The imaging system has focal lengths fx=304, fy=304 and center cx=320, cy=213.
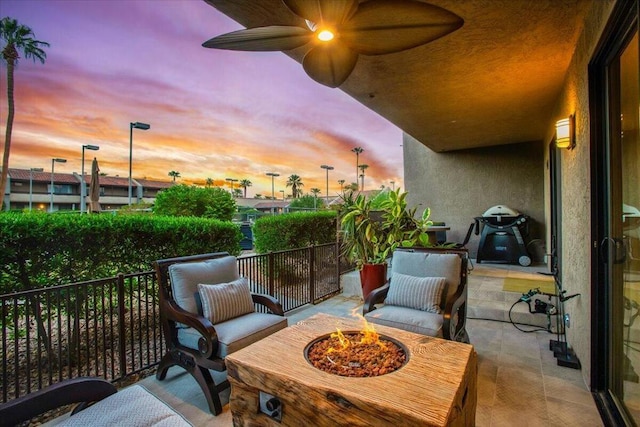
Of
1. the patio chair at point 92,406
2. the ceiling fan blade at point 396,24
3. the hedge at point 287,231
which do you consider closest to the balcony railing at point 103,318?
the patio chair at point 92,406

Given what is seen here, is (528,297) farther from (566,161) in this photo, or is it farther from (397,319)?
(397,319)

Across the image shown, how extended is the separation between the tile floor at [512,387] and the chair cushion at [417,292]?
0.69 m

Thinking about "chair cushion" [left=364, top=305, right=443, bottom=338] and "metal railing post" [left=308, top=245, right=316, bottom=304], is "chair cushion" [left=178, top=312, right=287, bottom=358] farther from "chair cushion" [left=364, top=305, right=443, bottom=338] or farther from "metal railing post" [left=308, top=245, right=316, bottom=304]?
"metal railing post" [left=308, top=245, right=316, bottom=304]

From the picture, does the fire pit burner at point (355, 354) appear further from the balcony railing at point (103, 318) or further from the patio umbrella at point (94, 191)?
the patio umbrella at point (94, 191)

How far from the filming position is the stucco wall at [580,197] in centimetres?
218

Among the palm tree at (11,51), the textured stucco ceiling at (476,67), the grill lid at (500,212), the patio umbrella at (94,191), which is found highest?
the palm tree at (11,51)

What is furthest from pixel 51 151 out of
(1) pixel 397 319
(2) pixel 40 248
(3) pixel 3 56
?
(1) pixel 397 319

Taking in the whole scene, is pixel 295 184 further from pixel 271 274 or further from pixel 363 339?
pixel 363 339

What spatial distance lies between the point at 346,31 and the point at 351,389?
6.19 ft

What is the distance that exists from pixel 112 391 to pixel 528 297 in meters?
3.69

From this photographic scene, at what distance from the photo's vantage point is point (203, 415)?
2105mm

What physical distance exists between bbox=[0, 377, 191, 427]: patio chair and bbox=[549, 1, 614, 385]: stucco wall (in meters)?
2.84

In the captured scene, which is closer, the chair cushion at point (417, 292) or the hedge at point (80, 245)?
the hedge at point (80, 245)

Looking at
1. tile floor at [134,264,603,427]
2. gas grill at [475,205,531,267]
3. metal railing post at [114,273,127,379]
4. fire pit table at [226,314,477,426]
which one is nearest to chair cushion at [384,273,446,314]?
tile floor at [134,264,603,427]
